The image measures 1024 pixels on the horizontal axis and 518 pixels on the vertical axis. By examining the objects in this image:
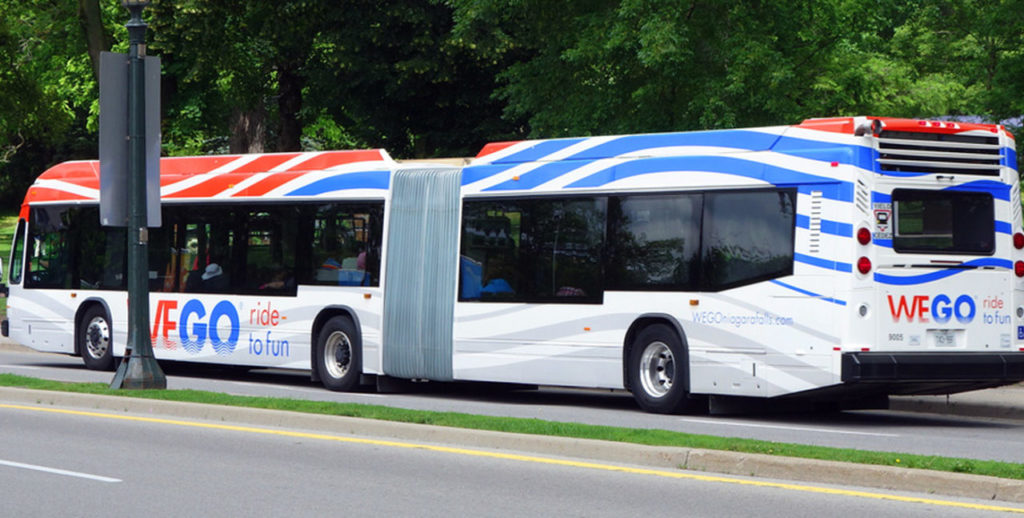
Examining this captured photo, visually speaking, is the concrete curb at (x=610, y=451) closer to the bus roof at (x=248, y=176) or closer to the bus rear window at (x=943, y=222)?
the bus rear window at (x=943, y=222)

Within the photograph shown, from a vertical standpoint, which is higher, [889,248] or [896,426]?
[889,248]

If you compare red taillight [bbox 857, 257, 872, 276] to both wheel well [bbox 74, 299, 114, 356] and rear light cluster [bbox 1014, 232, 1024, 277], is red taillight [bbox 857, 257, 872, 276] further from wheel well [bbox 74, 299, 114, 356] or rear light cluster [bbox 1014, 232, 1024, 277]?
wheel well [bbox 74, 299, 114, 356]

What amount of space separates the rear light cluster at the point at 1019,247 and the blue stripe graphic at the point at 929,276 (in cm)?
12

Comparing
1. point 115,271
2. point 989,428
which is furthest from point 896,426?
point 115,271

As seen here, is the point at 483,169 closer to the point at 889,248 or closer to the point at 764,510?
the point at 889,248

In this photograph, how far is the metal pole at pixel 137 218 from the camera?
17375mm

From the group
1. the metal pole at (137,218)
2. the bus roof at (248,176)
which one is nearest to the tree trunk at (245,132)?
the bus roof at (248,176)

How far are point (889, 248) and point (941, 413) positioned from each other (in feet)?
Result: 11.5

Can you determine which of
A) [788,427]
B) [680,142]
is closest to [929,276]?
[788,427]

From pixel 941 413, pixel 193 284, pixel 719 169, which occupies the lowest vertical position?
pixel 941 413

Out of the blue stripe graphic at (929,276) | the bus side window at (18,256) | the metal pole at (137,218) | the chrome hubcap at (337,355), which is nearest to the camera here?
the blue stripe graphic at (929,276)

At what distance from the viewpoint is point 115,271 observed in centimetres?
2286

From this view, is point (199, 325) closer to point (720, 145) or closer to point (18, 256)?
point (18, 256)

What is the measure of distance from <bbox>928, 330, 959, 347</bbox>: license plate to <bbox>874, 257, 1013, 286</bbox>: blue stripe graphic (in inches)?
20.3
